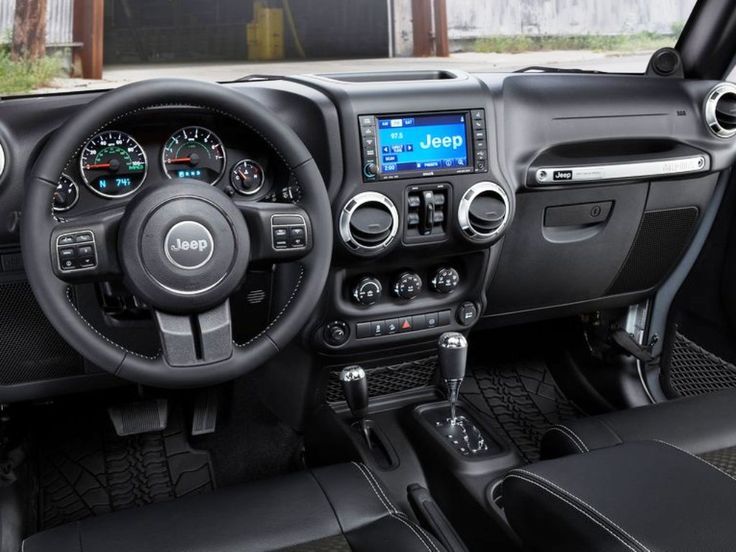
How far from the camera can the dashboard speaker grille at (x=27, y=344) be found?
179cm

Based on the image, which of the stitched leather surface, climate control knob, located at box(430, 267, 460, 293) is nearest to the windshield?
climate control knob, located at box(430, 267, 460, 293)

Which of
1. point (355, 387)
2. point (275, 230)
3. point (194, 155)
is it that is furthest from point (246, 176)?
point (355, 387)

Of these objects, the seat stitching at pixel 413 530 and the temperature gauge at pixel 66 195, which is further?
the temperature gauge at pixel 66 195

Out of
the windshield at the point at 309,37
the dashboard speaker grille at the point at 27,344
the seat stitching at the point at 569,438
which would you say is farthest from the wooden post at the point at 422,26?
the dashboard speaker grille at the point at 27,344

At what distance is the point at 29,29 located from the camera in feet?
6.14

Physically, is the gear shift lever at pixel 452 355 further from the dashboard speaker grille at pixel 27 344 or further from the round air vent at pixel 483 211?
the dashboard speaker grille at pixel 27 344

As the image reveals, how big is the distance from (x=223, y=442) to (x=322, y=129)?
3.35 ft

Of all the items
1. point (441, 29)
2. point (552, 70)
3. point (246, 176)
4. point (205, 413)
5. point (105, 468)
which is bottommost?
point (105, 468)

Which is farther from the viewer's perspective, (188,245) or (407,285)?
(407,285)

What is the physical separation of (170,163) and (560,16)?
1.35 metres

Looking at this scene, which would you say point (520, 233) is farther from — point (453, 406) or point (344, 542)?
point (344, 542)

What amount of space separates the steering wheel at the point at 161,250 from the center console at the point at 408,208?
0.99 ft

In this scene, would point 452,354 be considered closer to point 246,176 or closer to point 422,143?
point 422,143

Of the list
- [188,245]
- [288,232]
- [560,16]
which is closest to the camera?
[188,245]
